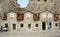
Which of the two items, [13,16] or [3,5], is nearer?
[13,16]

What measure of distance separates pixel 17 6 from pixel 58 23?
18801mm

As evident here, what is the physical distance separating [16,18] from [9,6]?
1432cm

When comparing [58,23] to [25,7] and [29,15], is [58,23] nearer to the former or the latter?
[29,15]

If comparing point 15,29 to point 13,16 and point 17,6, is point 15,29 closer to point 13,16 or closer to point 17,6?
point 13,16

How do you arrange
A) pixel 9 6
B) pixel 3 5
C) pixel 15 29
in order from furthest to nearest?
1. pixel 9 6
2. pixel 3 5
3. pixel 15 29

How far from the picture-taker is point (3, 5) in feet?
152

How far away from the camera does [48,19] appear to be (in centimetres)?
3622

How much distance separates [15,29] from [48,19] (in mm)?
6532

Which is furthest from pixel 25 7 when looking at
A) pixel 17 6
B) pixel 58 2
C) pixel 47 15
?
pixel 47 15

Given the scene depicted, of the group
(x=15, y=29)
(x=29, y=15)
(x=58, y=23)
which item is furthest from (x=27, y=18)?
(x=58, y=23)

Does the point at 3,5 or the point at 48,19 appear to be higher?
the point at 3,5

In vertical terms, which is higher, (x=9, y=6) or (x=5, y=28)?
(x=9, y=6)

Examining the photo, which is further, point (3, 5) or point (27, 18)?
point (3, 5)

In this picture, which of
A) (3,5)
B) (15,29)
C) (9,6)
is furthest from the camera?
(9,6)
